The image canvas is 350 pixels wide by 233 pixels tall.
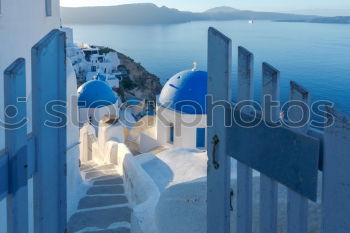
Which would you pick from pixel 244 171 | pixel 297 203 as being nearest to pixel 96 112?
pixel 244 171

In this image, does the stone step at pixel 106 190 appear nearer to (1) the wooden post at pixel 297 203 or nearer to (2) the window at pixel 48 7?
(2) the window at pixel 48 7

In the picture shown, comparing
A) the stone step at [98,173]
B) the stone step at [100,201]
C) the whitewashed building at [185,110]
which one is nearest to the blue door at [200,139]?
the whitewashed building at [185,110]

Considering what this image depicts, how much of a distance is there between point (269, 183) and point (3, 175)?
0.94 m

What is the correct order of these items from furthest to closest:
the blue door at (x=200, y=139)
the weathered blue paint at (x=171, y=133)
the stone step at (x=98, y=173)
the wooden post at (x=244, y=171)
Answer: the weathered blue paint at (x=171, y=133) < the blue door at (x=200, y=139) < the stone step at (x=98, y=173) < the wooden post at (x=244, y=171)

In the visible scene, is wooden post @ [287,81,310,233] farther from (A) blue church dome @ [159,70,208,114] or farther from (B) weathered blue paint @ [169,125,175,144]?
(B) weathered blue paint @ [169,125,175,144]

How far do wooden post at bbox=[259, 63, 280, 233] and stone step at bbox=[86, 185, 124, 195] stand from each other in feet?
19.0

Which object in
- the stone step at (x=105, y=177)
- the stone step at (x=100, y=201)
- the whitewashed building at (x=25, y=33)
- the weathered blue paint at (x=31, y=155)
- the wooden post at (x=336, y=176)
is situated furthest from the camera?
the stone step at (x=105, y=177)

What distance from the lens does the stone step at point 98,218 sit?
5867 millimetres

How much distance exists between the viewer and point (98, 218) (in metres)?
6.05

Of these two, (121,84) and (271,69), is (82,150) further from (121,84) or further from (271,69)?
(121,84)

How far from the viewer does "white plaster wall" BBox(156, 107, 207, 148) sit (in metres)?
11.4

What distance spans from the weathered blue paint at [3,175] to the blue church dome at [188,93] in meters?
9.80

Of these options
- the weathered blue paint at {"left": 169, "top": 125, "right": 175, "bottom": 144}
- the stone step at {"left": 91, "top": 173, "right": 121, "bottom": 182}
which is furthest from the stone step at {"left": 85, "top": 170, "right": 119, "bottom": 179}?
the weathered blue paint at {"left": 169, "top": 125, "right": 175, "bottom": 144}

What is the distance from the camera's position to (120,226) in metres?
5.79
